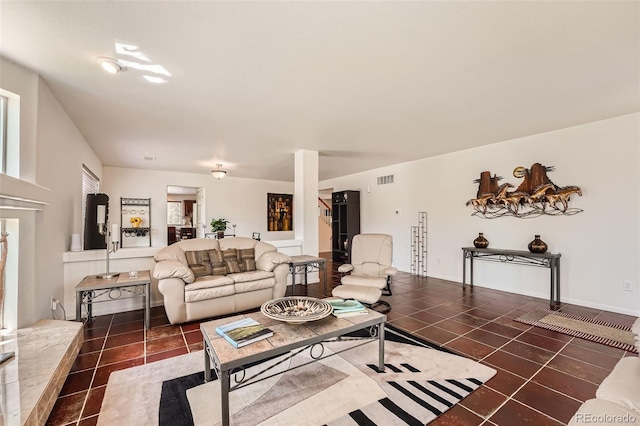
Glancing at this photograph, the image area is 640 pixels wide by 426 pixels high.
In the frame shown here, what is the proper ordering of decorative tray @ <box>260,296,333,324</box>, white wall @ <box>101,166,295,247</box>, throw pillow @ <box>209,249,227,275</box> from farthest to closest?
1. white wall @ <box>101,166,295,247</box>
2. throw pillow @ <box>209,249,227,275</box>
3. decorative tray @ <box>260,296,333,324</box>

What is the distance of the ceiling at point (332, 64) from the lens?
1.75 m

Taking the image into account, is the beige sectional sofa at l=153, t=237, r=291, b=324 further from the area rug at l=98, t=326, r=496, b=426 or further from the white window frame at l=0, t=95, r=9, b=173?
the white window frame at l=0, t=95, r=9, b=173

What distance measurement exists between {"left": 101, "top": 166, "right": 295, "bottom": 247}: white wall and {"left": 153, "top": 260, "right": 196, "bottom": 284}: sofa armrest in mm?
4762

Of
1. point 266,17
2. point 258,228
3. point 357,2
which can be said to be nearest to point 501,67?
point 357,2

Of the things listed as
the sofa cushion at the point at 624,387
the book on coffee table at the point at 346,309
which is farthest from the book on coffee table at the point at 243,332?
the sofa cushion at the point at 624,387

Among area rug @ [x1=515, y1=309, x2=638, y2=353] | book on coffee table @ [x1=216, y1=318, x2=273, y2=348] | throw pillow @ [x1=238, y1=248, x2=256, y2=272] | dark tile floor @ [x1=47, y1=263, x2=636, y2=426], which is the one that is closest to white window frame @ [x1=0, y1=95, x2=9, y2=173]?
dark tile floor @ [x1=47, y1=263, x2=636, y2=426]

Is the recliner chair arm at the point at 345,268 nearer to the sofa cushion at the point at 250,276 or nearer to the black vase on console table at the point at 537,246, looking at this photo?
the sofa cushion at the point at 250,276

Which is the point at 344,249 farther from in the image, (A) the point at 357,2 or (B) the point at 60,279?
(A) the point at 357,2

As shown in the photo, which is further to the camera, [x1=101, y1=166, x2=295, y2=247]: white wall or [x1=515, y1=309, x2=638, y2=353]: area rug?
[x1=101, y1=166, x2=295, y2=247]: white wall

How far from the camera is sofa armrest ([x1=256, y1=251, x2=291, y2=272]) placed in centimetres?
387

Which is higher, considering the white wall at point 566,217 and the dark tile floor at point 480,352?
the white wall at point 566,217

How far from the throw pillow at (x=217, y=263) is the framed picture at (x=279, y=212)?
530 cm

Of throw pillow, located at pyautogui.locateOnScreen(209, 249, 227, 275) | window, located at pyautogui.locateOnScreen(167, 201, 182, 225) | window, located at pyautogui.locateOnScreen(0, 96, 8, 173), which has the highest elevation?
window, located at pyautogui.locateOnScreen(0, 96, 8, 173)

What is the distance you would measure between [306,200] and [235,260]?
1.77 metres
